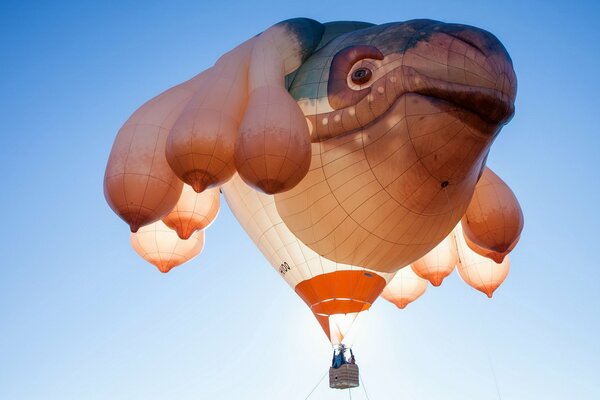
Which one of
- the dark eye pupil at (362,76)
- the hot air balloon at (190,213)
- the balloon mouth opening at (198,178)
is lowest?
the balloon mouth opening at (198,178)

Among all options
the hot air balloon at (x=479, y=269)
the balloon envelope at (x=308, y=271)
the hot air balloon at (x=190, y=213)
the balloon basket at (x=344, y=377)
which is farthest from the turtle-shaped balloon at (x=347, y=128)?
the hot air balloon at (x=479, y=269)

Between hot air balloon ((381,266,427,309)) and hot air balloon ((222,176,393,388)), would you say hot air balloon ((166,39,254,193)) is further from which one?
hot air balloon ((381,266,427,309))

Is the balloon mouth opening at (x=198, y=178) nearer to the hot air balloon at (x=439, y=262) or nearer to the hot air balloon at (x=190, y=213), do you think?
the hot air balloon at (x=190, y=213)

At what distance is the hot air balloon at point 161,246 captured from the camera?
856 centimetres

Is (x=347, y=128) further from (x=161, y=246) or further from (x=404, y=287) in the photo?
(x=404, y=287)

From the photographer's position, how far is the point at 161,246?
8586mm

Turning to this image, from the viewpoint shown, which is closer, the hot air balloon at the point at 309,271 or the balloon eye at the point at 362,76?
the balloon eye at the point at 362,76

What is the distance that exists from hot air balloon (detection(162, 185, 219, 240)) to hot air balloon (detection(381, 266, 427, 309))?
3278 mm

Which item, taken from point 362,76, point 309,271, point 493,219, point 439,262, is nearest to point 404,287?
point 439,262

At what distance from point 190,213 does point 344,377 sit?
2.65 m

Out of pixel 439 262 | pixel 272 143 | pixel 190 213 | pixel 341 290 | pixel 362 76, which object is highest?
pixel 362 76

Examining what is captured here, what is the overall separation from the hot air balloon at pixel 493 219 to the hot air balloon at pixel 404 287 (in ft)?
6.56

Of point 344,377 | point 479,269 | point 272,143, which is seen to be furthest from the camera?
point 479,269

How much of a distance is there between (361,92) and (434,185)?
1.17 metres
